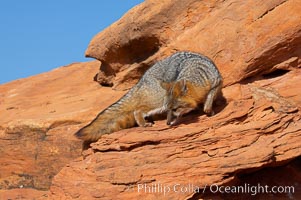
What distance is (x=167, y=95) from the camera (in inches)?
400

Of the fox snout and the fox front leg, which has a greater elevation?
the fox front leg

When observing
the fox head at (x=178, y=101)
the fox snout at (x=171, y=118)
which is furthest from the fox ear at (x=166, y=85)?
the fox snout at (x=171, y=118)

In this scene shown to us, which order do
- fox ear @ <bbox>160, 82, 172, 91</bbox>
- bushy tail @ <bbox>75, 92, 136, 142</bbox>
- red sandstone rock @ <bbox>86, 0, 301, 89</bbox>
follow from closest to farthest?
fox ear @ <bbox>160, 82, 172, 91</bbox> → bushy tail @ <bbox>75, 92, 136, 142</bbox> → red sandstone rock @ <bbox>86, 0, 301, 89</bbox>

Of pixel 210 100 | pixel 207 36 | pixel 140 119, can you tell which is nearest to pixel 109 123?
pixel 140 119

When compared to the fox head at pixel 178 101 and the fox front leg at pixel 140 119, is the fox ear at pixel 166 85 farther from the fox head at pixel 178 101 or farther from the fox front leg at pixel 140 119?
the fox front leg at pixel 140 119

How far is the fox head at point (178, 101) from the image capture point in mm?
10039

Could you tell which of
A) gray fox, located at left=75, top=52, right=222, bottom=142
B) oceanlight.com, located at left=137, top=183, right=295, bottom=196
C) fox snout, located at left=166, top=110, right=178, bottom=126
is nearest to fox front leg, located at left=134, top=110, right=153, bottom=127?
gray fox, located at left=75, top=52, right=222, bottom=142

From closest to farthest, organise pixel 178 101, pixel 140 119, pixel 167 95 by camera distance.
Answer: pixel 178 101, pixel 167 95, pixel 140 119

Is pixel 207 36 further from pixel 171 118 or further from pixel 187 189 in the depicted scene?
pixel 187 189

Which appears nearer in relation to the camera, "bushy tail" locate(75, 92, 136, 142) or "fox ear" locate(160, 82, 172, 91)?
"fox ear" locate(160, 82, 172, 91)

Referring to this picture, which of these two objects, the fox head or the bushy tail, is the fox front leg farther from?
the fox head

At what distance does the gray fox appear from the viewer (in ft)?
33.2

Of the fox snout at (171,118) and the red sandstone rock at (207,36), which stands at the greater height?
the red sandstone rock at (207,36)

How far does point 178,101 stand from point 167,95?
0.81 feet
